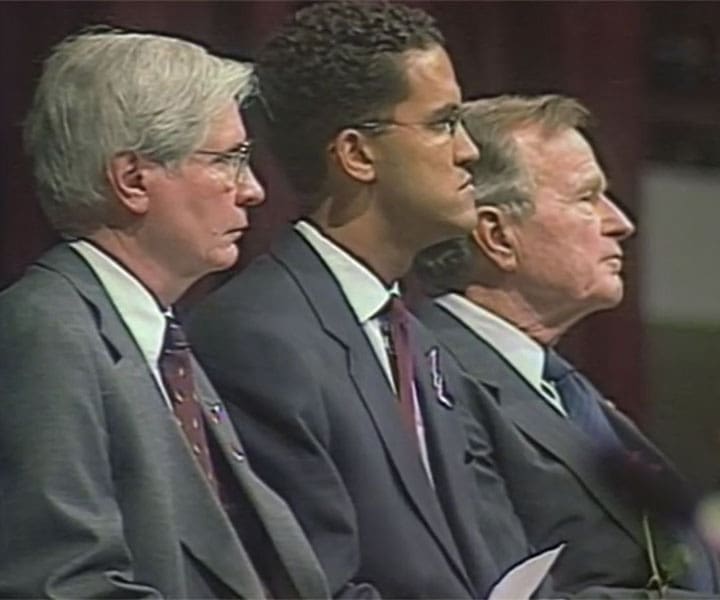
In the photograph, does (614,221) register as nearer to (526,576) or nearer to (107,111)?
(526,576)

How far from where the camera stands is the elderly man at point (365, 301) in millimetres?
2162

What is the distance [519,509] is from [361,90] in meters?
0.54

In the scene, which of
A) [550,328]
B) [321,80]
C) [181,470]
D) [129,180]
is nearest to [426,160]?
[321,80]

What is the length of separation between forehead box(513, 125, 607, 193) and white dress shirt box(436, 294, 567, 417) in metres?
0.17

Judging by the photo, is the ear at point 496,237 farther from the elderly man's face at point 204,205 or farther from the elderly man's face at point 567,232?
the elderly man's face at point 204,205

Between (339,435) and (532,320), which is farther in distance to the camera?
(532,320)

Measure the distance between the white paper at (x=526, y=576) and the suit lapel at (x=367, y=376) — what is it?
59mm

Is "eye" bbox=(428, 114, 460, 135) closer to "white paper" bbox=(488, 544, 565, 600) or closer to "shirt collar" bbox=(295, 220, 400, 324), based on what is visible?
"shirt collar" bbox=(295, 220, 400, 324)

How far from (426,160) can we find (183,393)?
0.40 meters

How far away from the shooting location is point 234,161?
2127mm

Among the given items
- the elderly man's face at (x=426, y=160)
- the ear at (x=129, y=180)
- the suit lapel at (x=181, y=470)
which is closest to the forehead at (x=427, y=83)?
the elderly man's face at (x=426, y=160)

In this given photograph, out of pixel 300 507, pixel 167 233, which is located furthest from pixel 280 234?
pixel 300 507

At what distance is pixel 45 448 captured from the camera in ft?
6.34

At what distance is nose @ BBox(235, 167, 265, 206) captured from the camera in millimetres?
2139
